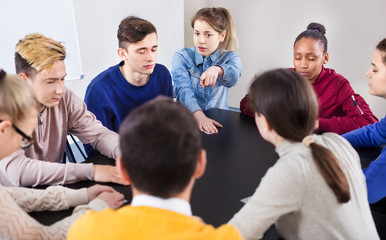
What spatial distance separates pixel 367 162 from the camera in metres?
1.32

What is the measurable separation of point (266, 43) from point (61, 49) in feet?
9.99

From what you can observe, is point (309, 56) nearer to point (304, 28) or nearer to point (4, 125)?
point (4, 125)

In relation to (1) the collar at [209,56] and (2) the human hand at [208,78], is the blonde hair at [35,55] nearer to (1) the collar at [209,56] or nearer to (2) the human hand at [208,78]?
(2) the human hand at [208,78]

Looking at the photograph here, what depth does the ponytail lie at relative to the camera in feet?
2.53

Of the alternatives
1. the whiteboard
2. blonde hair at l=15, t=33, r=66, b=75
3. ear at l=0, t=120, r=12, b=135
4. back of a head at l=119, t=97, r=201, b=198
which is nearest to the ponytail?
back of a head at l=119, t=97, r=201, b=198

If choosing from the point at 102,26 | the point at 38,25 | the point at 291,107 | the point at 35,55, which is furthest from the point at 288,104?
the point at 102,26

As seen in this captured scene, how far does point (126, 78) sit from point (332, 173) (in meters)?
1.31

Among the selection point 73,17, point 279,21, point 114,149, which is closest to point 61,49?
point 114,149

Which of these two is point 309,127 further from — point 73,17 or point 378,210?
point 73,17

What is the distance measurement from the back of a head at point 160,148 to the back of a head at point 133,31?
1128mm

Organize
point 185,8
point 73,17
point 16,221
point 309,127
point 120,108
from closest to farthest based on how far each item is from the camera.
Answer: point 16,221
point 309,127
point 120,108
point 73,17
point 185,8

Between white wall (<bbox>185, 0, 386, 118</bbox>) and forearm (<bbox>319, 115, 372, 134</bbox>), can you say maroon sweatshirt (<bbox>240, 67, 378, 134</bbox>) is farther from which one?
white wall (<bbox>185, 0, 386, 118</bbox>)

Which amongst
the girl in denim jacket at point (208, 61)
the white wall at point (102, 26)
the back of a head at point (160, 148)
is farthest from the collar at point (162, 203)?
the white wall at point (102, 26)

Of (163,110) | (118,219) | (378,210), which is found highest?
(163,110)
